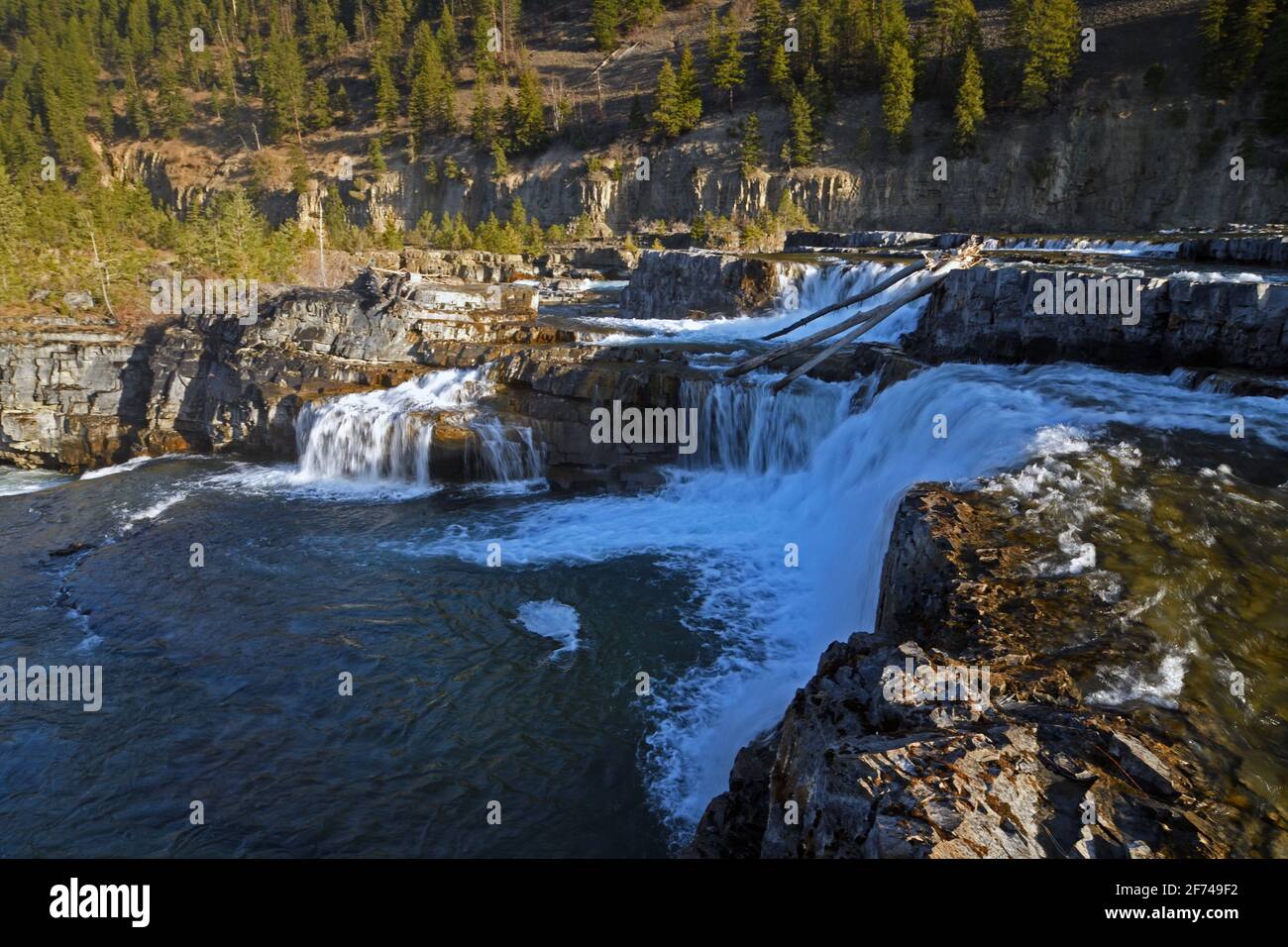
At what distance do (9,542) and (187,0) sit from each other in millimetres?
118458

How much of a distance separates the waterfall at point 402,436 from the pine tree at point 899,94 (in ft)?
148

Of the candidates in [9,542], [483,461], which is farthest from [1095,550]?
[9,542]

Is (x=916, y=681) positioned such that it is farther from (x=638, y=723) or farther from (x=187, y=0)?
(x=187, y=0)

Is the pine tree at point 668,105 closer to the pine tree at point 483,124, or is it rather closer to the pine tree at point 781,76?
the pine tree at point 781,76

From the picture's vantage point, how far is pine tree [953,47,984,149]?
49.6 metres

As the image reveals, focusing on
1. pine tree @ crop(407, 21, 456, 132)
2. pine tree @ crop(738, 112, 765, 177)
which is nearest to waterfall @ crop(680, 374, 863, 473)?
pine tree @ crop(738, 112, 765, 177)

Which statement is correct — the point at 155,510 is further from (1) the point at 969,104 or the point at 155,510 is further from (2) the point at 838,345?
(1) the point at 969,104

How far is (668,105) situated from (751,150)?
1120cm

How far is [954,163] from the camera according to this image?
51.2 m

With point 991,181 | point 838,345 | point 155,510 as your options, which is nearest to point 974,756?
point 838,345


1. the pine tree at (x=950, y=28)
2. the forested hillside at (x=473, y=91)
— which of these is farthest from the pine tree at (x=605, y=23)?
the pine tree at (x=950, y=28)

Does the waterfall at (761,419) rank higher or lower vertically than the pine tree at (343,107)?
lower

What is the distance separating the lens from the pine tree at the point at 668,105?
62159mm

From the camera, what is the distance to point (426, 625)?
1252 centimetres
